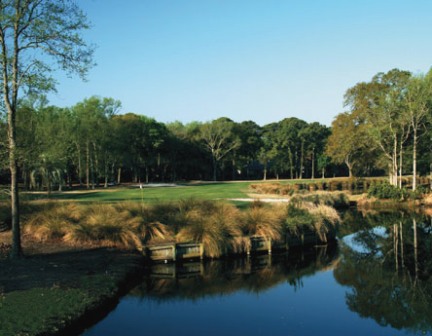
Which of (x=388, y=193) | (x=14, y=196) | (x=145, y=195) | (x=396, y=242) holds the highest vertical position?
(x=14, y=196)

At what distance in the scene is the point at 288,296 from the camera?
11.5 meters

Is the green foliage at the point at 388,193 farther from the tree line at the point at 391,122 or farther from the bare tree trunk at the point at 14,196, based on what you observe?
the bare tree trunk at the point at 14,196

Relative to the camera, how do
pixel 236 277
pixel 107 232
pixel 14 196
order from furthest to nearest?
1. pixel 107 232
2. pixel 236 277
3. pixel 14 196

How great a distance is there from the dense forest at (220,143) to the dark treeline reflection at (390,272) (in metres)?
10.7

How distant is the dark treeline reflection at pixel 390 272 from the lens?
9984 mm

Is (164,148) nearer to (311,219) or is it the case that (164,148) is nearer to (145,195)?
(145,195)

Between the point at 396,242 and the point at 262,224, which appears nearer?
the point at 262,224

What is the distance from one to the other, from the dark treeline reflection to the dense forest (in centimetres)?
1068

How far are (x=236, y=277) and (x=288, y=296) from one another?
218 cm

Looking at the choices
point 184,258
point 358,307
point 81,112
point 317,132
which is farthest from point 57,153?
point 317,132

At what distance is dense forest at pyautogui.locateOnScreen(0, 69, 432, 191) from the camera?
1347 inches

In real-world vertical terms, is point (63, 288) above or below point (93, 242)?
below

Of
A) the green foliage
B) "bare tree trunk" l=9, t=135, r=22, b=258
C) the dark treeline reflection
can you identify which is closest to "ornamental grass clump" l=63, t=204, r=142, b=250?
"bare tree trunk" l=9, t=135, r=22, b=258

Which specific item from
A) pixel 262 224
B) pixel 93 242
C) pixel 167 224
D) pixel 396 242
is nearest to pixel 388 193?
pixel 396 242
